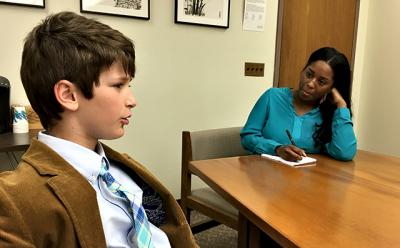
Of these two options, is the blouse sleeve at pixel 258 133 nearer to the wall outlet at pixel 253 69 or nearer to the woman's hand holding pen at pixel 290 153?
the woman's hand holding pen at pixel 290 153

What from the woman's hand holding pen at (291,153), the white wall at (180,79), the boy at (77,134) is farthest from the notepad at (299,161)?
the white wall at (180,79)

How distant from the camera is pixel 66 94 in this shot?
2.62ft

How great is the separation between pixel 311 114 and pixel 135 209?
1313 mm

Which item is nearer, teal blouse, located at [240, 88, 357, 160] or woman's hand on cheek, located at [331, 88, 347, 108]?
teal blouse, located at [240, 88, 357, 160]

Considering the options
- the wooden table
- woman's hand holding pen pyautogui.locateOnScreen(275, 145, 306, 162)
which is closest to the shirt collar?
the wooden table

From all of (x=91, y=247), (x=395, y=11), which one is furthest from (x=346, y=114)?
(x=395, y=11)

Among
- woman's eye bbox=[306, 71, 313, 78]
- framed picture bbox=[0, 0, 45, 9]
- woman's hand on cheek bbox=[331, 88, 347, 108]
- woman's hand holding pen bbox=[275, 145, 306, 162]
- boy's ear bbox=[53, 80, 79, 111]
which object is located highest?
framed picture bbox=[0, 0, 45, 9]

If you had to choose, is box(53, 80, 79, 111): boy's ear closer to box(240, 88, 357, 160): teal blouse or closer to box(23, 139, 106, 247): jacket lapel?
box(23, 139, 106, 247): jacket lapel

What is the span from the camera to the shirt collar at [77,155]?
31.4 inches

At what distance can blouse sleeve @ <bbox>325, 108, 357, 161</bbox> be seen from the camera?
5.62 feet

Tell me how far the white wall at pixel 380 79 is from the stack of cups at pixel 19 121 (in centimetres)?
303

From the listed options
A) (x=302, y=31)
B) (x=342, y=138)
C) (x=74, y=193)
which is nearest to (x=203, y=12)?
(x=302, y=31)

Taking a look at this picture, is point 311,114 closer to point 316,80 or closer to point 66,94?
point 316,80

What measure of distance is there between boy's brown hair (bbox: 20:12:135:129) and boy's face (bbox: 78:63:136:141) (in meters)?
0.02
